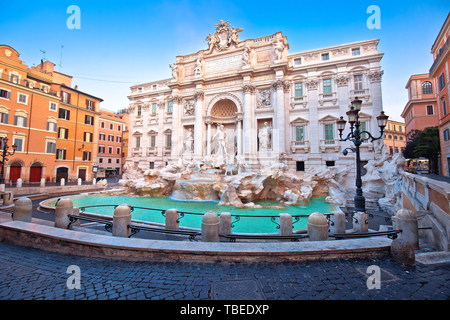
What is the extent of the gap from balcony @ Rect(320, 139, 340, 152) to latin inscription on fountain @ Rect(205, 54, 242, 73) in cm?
1334

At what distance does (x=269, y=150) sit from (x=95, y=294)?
2068cm

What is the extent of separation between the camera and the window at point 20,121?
22453mm

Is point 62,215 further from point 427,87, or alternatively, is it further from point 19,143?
point 427,87

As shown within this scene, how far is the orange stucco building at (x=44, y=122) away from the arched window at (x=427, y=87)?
54.5 m

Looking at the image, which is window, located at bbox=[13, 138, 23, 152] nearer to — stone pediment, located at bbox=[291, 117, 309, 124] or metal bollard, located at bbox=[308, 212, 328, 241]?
stone pediment, located at bbox=[291, 117, 309, 124]

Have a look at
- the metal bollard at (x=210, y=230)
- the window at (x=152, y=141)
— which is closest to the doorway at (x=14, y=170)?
the window at (x=152, y=141)

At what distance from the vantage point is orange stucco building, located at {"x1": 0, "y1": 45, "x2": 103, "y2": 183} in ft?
72.5

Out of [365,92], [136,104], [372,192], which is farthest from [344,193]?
[136,104]

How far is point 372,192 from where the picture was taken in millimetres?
15641

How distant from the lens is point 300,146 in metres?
21.6

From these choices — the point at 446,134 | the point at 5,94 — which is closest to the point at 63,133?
the point at 5,94

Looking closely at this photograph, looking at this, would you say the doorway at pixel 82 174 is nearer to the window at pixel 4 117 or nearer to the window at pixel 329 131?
the window at pixel 4 117

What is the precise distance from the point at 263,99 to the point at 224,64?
7.08 meters
